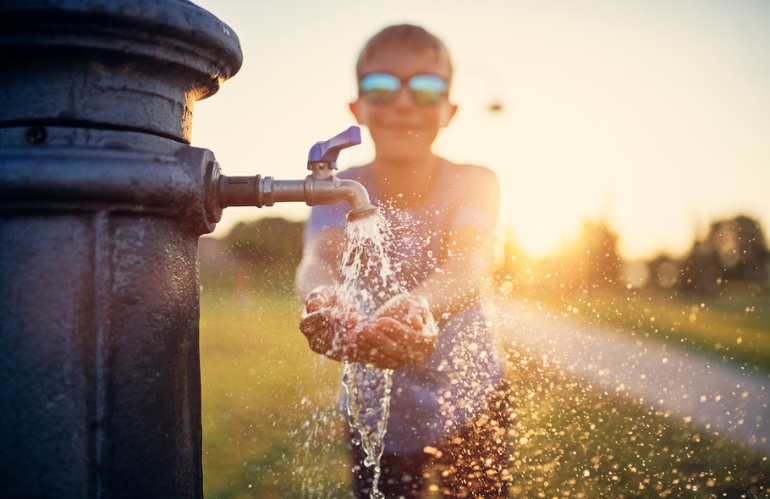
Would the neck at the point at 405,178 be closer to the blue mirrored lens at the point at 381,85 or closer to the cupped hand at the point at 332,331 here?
the blue mirrored lens at the point at 381,85

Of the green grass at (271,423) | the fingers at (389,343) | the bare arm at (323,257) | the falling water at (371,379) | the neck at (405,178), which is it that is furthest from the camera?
the green grass at (271,423)

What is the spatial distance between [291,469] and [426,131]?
2767 mm

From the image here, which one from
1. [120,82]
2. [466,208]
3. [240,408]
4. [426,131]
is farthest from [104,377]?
[240,408]

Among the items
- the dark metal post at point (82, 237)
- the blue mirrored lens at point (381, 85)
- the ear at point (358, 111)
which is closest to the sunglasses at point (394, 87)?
the blue mirrored lens at point (381, 85)

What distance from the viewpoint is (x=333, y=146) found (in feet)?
4.98

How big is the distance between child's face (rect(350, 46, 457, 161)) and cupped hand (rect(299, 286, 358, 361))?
1823mm

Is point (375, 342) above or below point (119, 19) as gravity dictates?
below

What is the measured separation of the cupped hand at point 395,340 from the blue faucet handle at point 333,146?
0.68 meters

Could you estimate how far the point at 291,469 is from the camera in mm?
4387

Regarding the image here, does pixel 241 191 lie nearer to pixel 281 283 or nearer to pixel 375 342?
pixel 375 342

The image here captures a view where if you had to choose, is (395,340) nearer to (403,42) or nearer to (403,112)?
(403,112)

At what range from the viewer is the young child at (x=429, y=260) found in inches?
128

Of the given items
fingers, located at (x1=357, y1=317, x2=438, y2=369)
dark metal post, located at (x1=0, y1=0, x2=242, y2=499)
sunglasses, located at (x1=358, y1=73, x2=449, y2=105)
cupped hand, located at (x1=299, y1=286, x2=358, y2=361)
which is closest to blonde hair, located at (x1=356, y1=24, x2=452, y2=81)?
sunglasses, located at (x1=358, y1=73, x2=449, y2=105)

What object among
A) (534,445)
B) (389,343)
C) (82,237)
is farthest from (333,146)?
(534,445)
